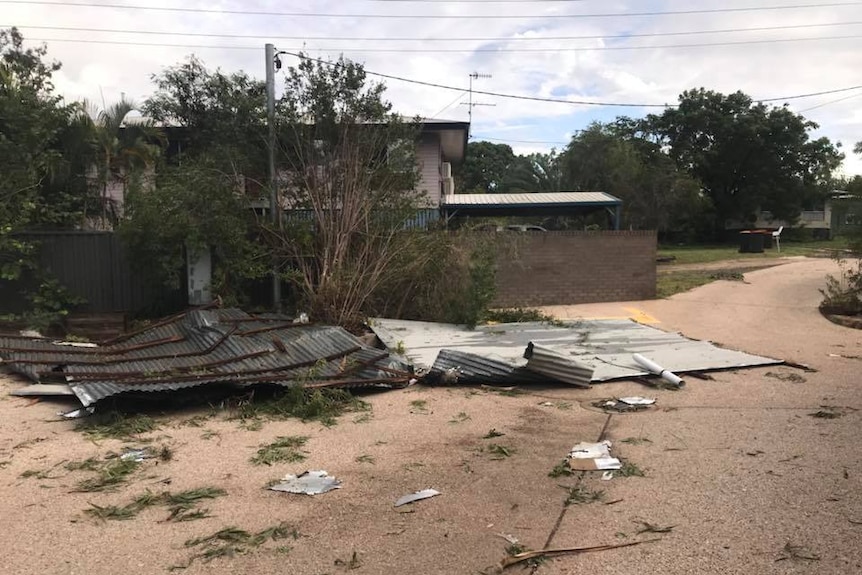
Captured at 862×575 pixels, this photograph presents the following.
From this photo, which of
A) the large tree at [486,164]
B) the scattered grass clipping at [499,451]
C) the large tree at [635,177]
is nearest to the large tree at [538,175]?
the large tree at [635,177]

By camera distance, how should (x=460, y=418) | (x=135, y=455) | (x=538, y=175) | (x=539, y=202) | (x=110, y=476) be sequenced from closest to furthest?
(x=110, y=476) < (x=135, y=455) < (x=460, y=418) < (x=539, y=202) < (x=538, y=175)

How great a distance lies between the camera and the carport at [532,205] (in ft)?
67.7

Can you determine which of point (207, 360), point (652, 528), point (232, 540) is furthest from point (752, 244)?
point (232, 540)

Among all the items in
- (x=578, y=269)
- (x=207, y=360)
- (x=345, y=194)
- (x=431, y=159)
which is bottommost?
(x=207, y=360)

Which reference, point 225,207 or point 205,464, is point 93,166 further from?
point 205,464

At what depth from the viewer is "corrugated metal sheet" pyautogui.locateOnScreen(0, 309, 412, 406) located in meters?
7.03

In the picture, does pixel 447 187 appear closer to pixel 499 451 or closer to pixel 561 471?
pixel 499 451

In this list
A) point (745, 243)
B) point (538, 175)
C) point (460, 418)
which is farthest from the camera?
point (538, 175)

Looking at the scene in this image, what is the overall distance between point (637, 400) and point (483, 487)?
308cm

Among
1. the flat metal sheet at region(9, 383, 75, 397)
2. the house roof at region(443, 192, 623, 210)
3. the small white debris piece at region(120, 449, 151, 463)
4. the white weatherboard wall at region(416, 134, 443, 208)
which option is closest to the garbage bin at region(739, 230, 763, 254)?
the house roof at region(443, 192, 623, 210)

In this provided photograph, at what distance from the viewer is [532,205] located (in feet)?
67.8

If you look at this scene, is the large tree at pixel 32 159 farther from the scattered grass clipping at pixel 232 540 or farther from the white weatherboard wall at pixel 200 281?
the scattered grass clipping at pixel 232 540

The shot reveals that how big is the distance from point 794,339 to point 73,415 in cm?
1045

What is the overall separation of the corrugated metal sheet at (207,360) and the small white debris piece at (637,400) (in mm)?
2493
